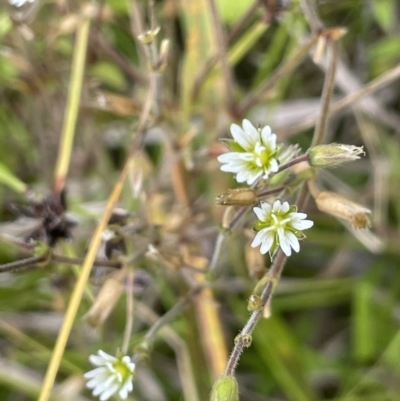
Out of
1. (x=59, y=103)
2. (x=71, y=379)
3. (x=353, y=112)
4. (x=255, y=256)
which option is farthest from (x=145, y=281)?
(x=353, y=112)

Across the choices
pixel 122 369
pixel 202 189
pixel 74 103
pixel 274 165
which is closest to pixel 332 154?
pixel 274 165

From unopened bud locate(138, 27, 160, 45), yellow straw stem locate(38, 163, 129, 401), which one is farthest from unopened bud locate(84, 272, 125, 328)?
unopened bud locate(138, 27, 160, 45)

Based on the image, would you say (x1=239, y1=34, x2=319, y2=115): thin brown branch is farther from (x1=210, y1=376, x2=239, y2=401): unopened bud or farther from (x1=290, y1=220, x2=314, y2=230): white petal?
(x1=210, y1=376, x2=239, y2=401): unopened bud

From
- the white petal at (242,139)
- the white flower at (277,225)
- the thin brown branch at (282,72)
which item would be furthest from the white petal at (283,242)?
the thin brown branch at (282,72)

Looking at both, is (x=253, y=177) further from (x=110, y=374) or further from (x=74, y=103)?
(x=74, y=103)

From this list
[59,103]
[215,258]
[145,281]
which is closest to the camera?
[215,258]

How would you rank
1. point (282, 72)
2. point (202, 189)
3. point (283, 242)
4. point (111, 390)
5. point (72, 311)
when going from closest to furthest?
point (283, 242), point (111, 390), point (72, 311), point (282, 72), point (202, 189)

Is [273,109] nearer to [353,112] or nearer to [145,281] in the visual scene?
[353,112]

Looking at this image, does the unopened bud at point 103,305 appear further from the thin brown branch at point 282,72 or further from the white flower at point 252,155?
the thin brown branch at point 282,72
